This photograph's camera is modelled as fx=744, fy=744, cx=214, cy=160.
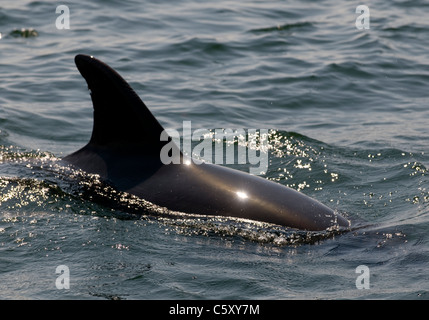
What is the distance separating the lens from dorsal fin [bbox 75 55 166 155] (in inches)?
294

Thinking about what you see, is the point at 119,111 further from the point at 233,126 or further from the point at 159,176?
the point at 233,126

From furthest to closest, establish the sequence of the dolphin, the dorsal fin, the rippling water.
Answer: the dorsal fin, the dolphin, the rippling water

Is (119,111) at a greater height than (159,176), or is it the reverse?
(119,111)

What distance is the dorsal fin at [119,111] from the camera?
7.46m

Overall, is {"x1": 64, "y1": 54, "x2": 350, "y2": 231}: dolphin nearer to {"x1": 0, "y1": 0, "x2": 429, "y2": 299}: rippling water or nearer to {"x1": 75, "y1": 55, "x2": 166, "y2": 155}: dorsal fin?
{"x1": 75, "y1": 55, "x2": 166, "y2": 155}: dorsal fin

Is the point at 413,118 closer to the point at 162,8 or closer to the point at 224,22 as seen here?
the point at 224,22

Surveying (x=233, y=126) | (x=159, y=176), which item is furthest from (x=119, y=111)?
(x=233, y=126)

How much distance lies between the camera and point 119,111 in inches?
296

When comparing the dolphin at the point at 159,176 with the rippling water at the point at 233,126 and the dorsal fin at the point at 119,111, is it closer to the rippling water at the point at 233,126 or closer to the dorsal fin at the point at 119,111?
the dorsal fin at the point at 119,111

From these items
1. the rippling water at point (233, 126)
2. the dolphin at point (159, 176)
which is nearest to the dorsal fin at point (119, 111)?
the dolphin at point (159, 176)

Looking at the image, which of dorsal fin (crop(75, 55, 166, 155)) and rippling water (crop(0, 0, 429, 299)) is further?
dorsal fin (crop(75, 55, 166, 155))

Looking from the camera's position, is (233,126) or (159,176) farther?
(233,126)

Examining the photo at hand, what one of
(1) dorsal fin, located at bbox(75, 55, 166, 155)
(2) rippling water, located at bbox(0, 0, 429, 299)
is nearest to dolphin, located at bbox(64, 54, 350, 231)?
(1) dorsal fin, located at bbox(75, 55, 166, 155)

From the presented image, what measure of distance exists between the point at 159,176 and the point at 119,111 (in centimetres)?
77
